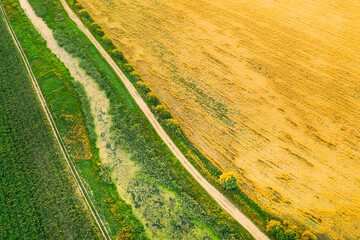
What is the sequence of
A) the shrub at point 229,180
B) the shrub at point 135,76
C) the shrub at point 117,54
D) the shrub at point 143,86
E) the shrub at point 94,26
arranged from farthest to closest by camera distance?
the shrub at point 94,26
the shrub at point 117,54
the shrub at point 135,76
the shrub at point 143,86
the shrub at point 229,180

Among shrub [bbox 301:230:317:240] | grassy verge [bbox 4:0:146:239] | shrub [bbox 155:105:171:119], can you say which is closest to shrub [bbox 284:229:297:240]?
Answer: shrub [bbox 301:230:317:240]

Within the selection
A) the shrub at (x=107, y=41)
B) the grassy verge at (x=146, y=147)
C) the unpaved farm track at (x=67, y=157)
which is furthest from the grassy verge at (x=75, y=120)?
the shrub at (x=107, y=41)

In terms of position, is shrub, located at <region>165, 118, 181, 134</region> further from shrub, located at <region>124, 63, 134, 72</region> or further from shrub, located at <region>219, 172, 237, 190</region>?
shrub, located at <region>124, 63, 134, 72</region>

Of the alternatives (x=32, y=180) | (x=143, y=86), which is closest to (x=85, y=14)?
(x=143, y=86)

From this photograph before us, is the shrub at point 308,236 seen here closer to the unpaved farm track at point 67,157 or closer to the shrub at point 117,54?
the unpaved farm track at point 67,157

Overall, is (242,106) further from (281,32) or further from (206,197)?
(281,32)
